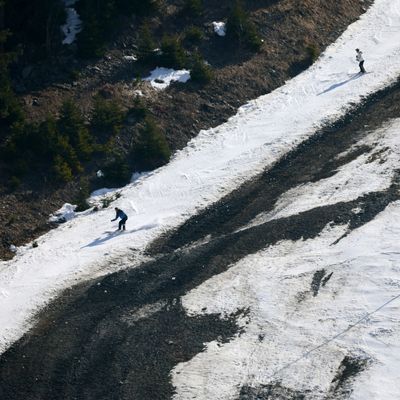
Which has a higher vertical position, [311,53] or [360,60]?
[311,53]

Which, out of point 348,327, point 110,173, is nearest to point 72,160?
point 110,173

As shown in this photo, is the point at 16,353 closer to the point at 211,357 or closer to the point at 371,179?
the point at 211,357

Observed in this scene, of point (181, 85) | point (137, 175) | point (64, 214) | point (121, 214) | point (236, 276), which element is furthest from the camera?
point (181, 85)

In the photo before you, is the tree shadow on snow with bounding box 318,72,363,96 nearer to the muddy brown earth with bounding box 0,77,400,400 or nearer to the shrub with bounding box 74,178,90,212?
the muddy brown earth with bounding box 0,77,400,400

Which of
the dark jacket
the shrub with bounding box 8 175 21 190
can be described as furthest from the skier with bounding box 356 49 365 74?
the shrub with bounding box 8 175 21 190

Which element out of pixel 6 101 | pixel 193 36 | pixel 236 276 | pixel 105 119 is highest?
pixel 6 101

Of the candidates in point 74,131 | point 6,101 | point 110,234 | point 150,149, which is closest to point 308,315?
point 110,234

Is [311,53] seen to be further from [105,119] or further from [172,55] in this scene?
[105,119]
